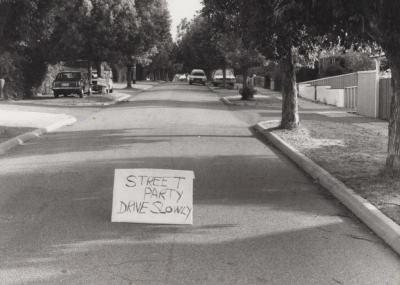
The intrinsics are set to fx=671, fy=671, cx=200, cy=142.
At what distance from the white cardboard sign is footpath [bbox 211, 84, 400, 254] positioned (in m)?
2.06

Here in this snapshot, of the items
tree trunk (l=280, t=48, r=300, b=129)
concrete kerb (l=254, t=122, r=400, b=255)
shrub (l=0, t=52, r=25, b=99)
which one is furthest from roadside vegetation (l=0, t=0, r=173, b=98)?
concrete kerb (l=254, t=122, r=400, b=255)

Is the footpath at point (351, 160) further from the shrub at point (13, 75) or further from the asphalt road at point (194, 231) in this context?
the shrub at point (13, 75)

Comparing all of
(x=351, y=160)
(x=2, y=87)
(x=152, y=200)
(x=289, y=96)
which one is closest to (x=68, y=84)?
(x=2, y=87)

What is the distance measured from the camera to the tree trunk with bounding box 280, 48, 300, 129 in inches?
709

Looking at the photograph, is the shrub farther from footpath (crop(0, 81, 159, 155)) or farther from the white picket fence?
the white picket fence

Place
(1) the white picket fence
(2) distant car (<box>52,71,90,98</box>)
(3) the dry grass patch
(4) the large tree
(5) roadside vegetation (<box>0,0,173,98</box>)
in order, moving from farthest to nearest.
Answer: (2) distant car (<box>52,71,90,98</box>), (5) roadside vegetation (<box>0,0,173,98</box>), (1) the white picket fence, (4) the large tree, (3) the dry grass patch

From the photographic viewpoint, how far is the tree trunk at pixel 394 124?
31.1 ft

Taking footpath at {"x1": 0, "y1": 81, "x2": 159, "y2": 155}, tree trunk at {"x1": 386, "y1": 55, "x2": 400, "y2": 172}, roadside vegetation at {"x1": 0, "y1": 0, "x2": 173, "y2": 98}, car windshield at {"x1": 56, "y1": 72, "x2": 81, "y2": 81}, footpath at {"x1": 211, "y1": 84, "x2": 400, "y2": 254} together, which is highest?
roadside vegetation at {"x1": 0, "y1": 0, "x2": 173, "y2": 98}

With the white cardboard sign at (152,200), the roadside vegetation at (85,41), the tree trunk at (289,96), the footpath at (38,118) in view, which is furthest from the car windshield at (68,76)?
the white cardboard sign at (152,200)

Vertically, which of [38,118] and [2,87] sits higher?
[2,87]

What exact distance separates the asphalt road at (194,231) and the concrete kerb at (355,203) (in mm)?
111

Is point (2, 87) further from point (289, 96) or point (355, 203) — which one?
point (355, 203)

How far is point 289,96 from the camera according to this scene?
1817cm

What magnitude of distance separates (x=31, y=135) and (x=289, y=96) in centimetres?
687
